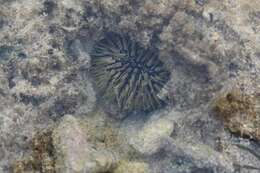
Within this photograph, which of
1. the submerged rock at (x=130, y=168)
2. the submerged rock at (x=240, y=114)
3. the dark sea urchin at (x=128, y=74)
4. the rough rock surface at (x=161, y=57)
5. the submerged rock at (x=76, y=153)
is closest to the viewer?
the submerged rock at (x=76, y=153)

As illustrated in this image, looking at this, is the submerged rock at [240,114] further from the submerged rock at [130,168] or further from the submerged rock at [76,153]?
the submerged rock at [76,153]

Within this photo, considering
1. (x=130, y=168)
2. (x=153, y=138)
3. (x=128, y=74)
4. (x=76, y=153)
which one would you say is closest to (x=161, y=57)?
(x=128, y=74)

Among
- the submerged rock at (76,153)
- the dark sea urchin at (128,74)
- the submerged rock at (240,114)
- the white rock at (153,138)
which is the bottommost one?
the white rock at (153,138)

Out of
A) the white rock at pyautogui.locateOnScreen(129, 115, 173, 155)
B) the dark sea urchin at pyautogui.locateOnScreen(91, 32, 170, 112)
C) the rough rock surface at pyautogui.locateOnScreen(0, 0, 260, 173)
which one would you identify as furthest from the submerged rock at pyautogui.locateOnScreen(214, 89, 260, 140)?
→ the dark sea urchin at pyautogui.locateOnScreen(91, 32, 170, 112)

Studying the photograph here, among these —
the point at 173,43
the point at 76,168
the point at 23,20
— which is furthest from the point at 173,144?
the point at 23,20

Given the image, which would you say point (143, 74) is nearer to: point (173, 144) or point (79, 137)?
point (173, 144)

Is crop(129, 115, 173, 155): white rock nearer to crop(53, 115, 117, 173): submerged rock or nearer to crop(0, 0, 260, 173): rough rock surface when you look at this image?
crop(0, 0, 260, 173): rough rock surface

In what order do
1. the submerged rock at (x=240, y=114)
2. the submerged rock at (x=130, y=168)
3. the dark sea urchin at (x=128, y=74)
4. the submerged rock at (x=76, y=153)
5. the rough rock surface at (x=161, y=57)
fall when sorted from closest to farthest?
the submerged rock at (x=76, y=153)
the submerged rock at (x=240, y=114)
the submerged rock at (x=130, y=168)
the rough rock surface at (x=161, y=57)
the dark sea urchin at (x=128, y=74)

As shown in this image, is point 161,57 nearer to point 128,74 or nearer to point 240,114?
point 128,74

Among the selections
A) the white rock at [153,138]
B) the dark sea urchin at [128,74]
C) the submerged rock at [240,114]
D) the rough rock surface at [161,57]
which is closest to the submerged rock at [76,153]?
the submerged rock at [240,114]
